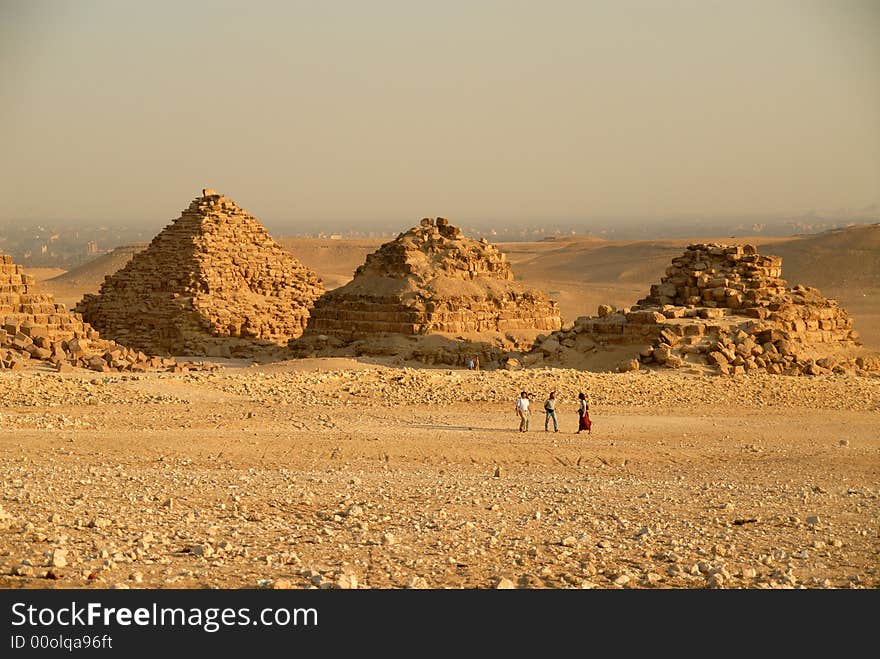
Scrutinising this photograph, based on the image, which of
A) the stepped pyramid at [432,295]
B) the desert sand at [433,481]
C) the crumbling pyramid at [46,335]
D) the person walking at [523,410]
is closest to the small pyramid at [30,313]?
the crumbling pyramid at [46,335]

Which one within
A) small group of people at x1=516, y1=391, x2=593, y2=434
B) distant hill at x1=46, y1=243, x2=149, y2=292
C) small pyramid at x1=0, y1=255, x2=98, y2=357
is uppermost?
small pyramid at x1=0, y1=255, x2=98, y2=357

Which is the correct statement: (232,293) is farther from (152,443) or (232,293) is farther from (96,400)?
(152,443)

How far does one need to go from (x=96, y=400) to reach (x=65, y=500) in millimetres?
7275

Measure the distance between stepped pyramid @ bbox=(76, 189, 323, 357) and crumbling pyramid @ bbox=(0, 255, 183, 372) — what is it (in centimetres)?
851

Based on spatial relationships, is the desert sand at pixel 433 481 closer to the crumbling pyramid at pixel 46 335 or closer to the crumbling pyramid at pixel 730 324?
the crumbling pyramid at pixel 730 324

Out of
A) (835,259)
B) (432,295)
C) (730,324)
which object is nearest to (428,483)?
(730,324)

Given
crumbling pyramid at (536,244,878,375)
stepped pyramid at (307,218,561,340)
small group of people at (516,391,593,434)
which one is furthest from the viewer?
stepped pyramid at (307,218,561,340)

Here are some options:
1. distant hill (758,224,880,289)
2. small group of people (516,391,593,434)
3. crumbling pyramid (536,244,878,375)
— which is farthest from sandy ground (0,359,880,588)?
distant hill (758,224,880,289)

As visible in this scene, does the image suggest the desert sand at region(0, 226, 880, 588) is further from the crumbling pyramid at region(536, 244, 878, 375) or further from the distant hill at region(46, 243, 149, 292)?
the distant hill at region(46, 243, 149, 292)

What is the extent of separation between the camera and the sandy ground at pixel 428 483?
20.4 ft

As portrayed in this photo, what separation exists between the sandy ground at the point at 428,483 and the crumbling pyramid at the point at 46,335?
8.26 ft

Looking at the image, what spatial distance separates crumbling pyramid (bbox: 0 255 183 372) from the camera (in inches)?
760

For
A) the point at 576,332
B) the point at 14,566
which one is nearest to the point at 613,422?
the point at 576,332

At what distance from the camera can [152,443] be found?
11750 mm
